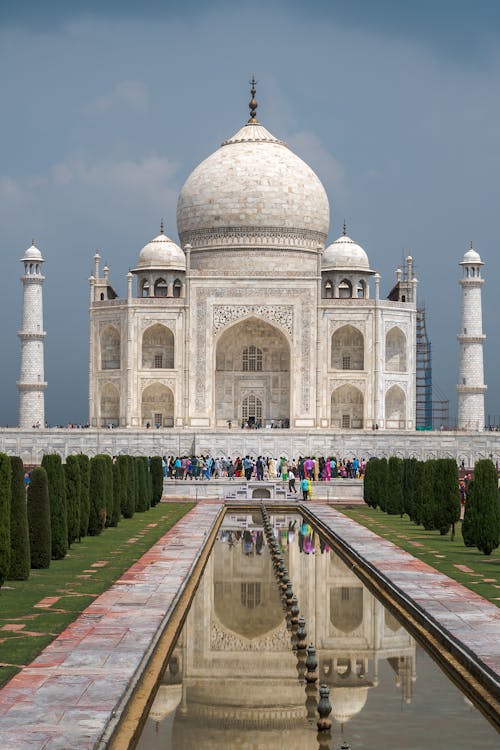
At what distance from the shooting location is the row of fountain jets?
5.50m

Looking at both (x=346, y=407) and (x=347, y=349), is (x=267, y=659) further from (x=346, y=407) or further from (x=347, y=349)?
(x=347, y=349)

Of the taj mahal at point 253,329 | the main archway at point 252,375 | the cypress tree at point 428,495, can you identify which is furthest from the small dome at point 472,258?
the cypress tree at point 428,495

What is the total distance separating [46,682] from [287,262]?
94.1ft

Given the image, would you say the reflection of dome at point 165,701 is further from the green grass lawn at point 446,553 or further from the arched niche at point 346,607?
the green grass lawn at point 446,553

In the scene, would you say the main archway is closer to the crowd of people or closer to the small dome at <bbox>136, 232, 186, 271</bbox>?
the small dome at <bbox>136, 232, 186, 271</bbox>

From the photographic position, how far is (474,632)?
7496 millimetres

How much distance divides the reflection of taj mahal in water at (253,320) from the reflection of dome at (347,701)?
25364 mm

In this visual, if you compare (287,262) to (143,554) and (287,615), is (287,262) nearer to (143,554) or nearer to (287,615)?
(143,554)

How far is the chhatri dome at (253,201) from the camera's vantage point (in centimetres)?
3419

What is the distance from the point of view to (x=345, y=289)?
35.8m

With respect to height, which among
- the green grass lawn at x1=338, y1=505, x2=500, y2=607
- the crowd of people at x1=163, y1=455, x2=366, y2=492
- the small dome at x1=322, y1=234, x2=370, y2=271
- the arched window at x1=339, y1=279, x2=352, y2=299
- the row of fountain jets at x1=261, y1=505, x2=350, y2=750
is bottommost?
the row of fountain jets at x1=261, y1=505, x2=350, y2=750

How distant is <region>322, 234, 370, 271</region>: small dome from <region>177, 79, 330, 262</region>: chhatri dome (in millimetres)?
496

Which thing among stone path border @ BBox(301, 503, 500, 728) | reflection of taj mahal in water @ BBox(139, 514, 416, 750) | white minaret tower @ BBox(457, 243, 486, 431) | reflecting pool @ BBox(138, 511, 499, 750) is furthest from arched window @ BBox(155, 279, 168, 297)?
reflecting pool @ BBox(138, 511, 499, 750)

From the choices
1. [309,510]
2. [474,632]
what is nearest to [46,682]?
[474,632]
